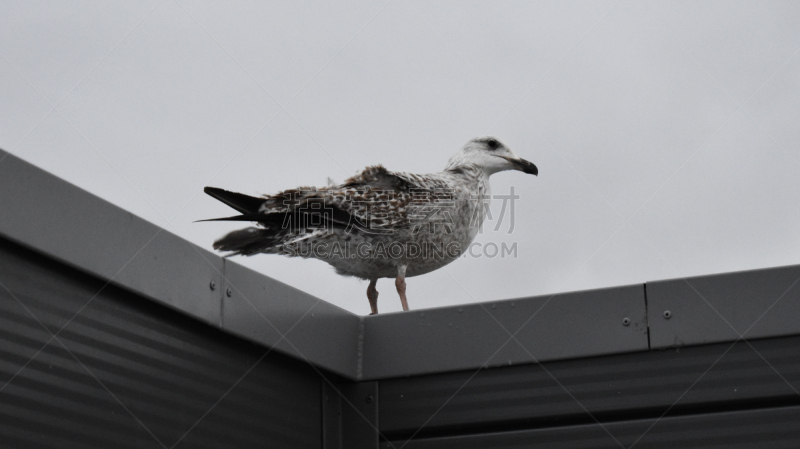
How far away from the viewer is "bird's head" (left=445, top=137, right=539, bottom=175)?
610cm

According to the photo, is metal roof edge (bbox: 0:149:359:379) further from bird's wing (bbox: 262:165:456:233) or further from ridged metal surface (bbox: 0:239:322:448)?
bird's wing (bbox: 262:165:456:233)

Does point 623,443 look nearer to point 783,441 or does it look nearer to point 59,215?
point 783,441

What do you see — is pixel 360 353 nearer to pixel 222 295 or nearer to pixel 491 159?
pixel 222 295

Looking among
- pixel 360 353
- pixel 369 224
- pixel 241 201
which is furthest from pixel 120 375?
pixel 369 224

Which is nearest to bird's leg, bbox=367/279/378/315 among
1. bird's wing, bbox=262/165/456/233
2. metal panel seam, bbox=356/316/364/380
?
bird's wing, bbox=262/165/456/233

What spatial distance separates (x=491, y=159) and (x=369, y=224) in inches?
52.0

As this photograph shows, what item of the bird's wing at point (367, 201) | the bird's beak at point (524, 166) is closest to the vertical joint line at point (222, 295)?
the bird's wing at point (367, 201)

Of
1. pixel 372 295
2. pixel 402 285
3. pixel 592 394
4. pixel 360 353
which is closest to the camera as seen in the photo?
pixel 592 394

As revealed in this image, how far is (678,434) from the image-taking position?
3.32 meters

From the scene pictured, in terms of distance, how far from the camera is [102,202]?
9.81 ft

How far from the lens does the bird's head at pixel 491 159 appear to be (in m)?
6.10

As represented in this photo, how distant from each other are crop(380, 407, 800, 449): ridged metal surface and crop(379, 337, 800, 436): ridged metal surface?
4 centimetres

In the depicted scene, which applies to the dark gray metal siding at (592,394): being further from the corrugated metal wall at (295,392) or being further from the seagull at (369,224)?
the seagull at (369,224)

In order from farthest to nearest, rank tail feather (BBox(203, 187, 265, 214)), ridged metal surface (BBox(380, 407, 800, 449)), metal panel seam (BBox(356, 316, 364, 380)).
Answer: tail feather (BBox(203, 187, 265, 214)) < metal panel seam (BBox(356, 316, 364, 380)) < ridged metal surface (BBox(380, 407, 800, 449))
